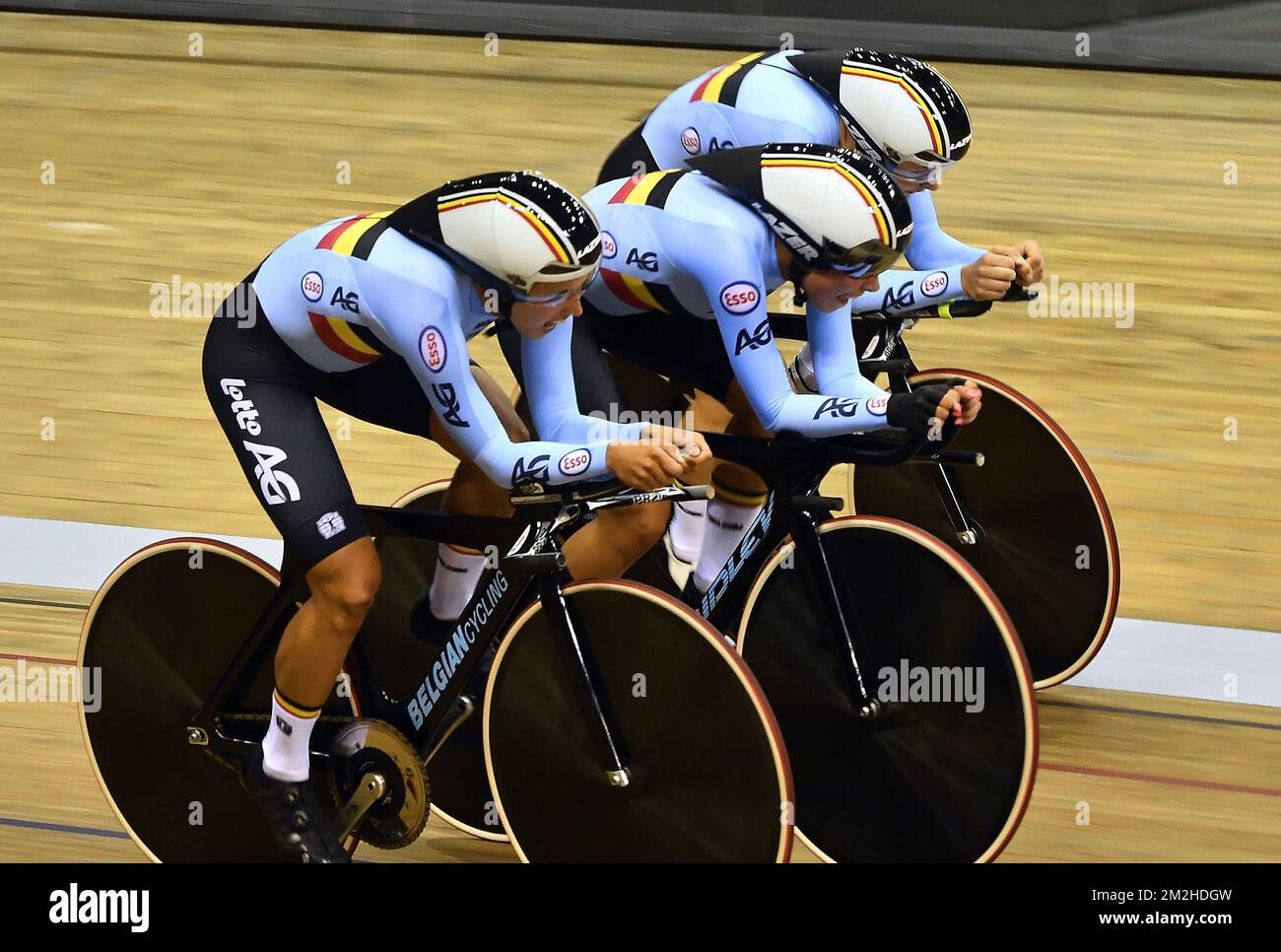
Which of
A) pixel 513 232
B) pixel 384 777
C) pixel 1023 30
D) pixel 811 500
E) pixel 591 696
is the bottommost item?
pixel 384 777

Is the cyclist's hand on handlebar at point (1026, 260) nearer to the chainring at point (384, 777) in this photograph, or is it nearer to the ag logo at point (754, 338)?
the ag logo at point (754, 338)

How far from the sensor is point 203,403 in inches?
255

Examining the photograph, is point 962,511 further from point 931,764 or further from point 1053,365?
point 1053,365

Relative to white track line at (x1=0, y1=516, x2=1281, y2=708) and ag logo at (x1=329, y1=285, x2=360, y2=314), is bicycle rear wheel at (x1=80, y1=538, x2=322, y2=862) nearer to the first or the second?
ag logo at (x1=329, y1=285, x2=360, y2=314)

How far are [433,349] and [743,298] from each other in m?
0.72

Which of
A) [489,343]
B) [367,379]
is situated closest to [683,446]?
[367,379]

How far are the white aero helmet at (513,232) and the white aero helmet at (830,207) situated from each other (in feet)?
1.65

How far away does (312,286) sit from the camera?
339 cm

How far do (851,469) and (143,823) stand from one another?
194 cm

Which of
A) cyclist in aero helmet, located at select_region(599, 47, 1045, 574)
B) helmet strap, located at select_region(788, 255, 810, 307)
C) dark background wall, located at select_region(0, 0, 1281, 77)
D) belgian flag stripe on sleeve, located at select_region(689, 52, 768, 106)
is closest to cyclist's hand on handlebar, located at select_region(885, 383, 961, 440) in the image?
helmet strap, located at select_region(788, 255, 810, 307)

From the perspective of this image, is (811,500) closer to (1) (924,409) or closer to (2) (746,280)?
(1) (924,409)

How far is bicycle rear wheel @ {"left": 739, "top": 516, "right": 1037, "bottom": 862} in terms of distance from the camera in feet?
11.8

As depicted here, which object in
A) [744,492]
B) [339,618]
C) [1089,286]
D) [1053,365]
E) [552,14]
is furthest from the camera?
[552,14]

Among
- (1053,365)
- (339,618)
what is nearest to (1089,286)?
(1053,365)
